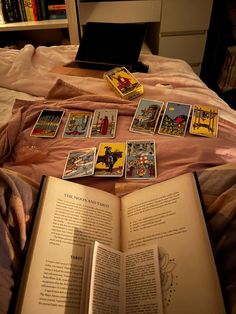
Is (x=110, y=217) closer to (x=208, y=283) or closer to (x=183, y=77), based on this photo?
(x=208, y=283)

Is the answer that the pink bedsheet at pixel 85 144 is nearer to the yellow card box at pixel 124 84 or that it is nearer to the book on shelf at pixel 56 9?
the yellow card box at pixel 124 84

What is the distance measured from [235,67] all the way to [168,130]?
1.35 m

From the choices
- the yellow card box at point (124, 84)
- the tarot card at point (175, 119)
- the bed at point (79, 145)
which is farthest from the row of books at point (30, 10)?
the tarot card at point (175, 119)

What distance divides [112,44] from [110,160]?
0.85m

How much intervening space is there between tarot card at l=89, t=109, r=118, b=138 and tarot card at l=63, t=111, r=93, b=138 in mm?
21

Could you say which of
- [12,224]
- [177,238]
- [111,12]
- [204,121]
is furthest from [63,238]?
[111,12]

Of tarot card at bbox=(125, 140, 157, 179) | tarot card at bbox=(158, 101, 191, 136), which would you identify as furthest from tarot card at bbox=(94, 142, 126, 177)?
tarot card at bbox=(158, 101, 191, 136)

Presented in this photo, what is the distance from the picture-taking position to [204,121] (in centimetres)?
93

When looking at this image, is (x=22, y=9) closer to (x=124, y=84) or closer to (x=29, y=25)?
(x=29, y=25)

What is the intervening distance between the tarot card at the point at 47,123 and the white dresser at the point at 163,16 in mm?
1012

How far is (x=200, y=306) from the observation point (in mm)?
441

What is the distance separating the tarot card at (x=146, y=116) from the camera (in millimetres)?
945

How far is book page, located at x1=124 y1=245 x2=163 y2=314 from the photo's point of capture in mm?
471

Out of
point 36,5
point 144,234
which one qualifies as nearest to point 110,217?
point 144,234
